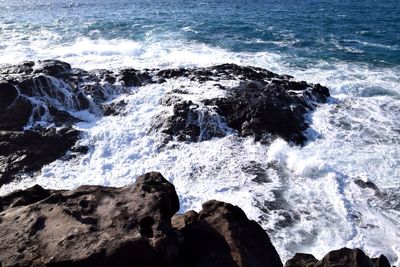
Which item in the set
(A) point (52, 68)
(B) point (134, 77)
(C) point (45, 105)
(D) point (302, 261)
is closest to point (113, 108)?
(B) point (134, 77)

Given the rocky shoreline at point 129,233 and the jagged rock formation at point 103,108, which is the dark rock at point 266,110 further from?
the rocky shoreline at point 129,233

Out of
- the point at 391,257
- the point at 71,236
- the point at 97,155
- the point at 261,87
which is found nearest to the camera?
the point at 71,236

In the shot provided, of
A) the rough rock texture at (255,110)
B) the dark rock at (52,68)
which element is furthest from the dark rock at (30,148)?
the dark rock at (52,68)

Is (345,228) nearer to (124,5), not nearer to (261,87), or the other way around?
(261,87)

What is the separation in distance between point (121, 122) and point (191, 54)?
466 inches

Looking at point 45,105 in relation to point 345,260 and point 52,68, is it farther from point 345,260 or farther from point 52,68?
point 345,260

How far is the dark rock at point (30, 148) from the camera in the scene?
15711 mm

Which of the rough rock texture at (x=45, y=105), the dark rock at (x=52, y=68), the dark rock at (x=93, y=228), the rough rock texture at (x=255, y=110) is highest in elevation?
the dark rock at (x=93, y=228)

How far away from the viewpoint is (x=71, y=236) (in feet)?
25.2

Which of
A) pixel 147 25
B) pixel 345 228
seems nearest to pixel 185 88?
pixel 345 228

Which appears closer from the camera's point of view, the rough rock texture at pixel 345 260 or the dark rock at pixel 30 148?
A: the rough rock texture at pixel 345 260

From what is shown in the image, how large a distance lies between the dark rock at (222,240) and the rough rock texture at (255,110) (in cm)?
866

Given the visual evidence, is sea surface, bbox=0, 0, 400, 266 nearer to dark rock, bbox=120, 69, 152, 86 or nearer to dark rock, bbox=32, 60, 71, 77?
dark rock, bbox=120, 69, 152, 86

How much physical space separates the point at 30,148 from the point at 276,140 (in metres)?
10.3
